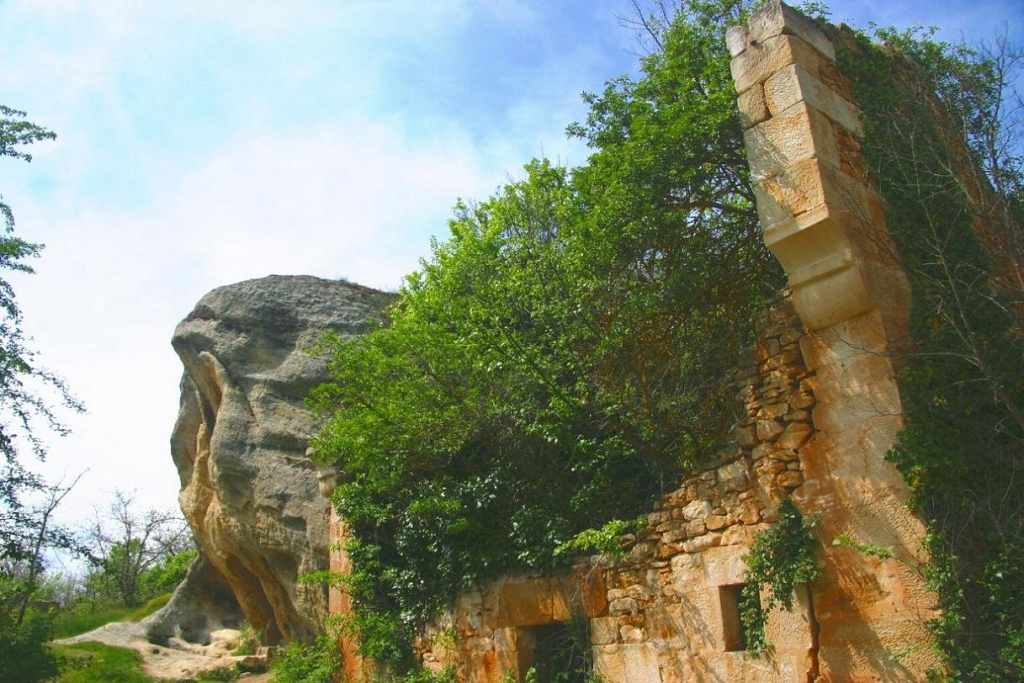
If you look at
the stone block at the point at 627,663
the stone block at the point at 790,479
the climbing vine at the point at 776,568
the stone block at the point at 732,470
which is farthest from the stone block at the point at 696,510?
the stone block at the point at 627,663

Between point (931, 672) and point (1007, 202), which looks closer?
point (931, 672)

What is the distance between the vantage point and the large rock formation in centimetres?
1442

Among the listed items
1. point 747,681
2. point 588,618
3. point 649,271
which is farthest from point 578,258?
point 747,681

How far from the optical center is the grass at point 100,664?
1372 centimetres

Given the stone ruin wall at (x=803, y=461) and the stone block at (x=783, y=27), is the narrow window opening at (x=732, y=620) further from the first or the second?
the stone block at (x=783, y=27)

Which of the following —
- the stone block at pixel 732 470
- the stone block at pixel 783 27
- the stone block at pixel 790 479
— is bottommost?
the stone block at pixel 790 479

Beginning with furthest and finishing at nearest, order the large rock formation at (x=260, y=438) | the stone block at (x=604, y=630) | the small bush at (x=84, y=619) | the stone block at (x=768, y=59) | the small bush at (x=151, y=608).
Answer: the small bush at (x=151, y=608), the small bush at (x=84, y=619), the large rock formation at (x=260, y=438), the stone block at (x=604, y=630), the stone block at (x=768, y=59)

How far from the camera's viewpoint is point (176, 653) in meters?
17.1

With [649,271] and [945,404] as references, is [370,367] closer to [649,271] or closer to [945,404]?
[649,271]

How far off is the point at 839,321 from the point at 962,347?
0.88 metres

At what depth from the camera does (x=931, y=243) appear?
21.6ft

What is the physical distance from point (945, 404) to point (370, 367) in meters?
7.51

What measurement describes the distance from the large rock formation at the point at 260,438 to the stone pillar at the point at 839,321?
8747mm

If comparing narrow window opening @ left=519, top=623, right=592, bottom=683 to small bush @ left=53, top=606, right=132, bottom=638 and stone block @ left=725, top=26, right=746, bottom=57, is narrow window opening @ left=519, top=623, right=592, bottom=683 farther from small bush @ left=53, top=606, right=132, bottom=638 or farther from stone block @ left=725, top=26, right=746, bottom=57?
small bush @ left=53, top=606, right=132, bottom=638
